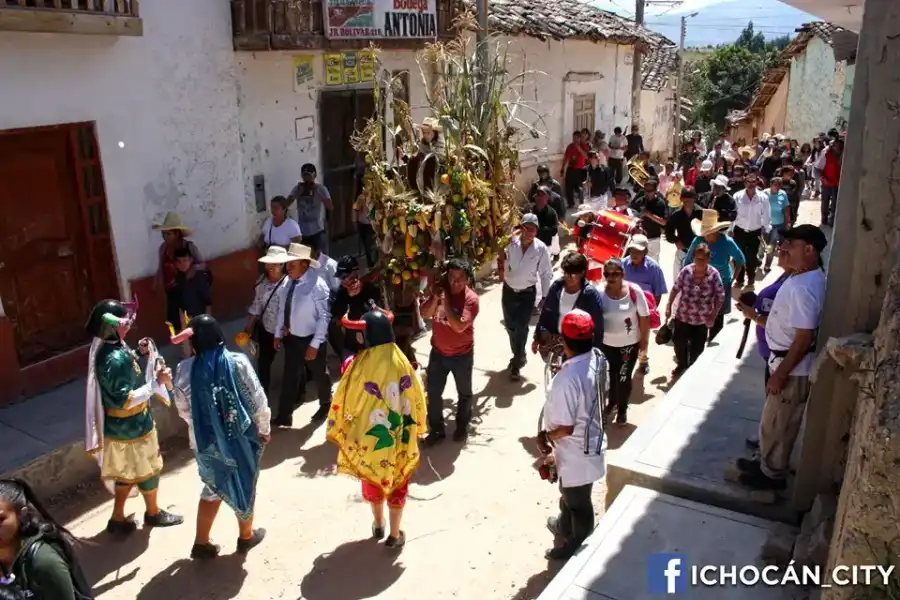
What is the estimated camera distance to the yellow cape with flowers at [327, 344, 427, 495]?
4.54m

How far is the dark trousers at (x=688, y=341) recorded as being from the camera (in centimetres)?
681

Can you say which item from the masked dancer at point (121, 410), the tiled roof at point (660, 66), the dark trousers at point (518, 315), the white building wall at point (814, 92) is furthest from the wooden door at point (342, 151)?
the white building wall at point (814, 92)

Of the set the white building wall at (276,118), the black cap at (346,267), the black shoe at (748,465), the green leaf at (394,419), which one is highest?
the white building wall at (276,118)

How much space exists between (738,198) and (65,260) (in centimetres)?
762

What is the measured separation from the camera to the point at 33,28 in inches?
221

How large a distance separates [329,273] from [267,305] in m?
0.62

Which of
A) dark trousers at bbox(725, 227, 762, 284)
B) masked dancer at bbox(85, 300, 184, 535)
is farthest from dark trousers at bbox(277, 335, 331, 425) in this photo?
dark trousers at bbox(725, 227, 762, 284)

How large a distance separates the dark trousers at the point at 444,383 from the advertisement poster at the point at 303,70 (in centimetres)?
430

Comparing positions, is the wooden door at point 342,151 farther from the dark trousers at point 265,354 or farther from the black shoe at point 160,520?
the black shoe at point 160,520

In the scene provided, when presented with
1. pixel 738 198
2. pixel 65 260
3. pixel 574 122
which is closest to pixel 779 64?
pixel 574 122

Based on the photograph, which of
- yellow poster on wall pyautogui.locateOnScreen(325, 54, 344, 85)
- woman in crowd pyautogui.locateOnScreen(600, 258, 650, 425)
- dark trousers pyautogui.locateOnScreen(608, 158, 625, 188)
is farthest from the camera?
dark trousers pyautogui.locateOnScreen(608, 158, 625, 188)

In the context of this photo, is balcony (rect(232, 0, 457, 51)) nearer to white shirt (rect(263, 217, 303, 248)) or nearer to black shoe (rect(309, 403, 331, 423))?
white shirt (rect(263, 217, 303, 248))

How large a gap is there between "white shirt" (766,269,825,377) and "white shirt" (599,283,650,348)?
1.86 meters

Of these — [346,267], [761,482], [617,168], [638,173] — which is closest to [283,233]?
[346,267]
